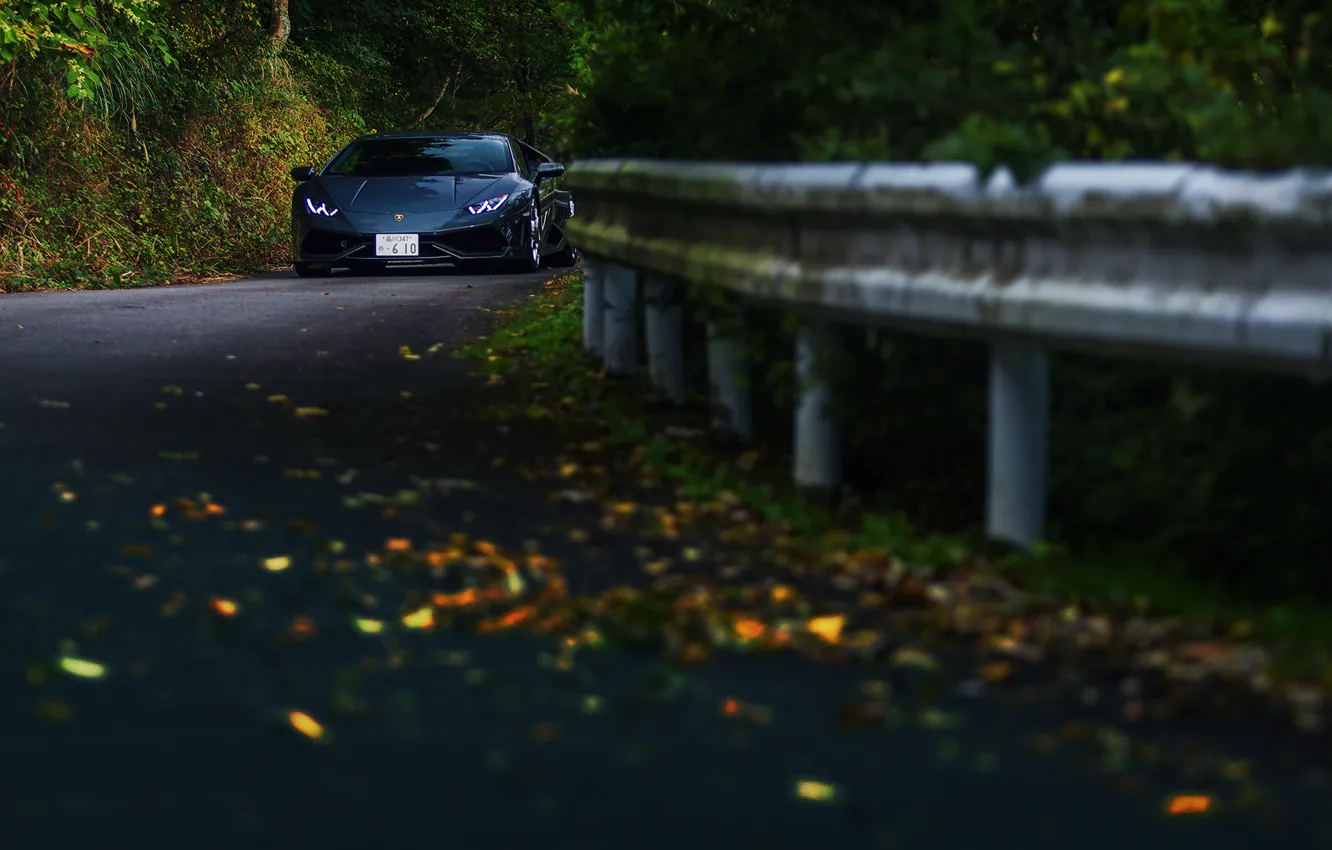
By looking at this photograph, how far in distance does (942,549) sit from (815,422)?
1105 mm

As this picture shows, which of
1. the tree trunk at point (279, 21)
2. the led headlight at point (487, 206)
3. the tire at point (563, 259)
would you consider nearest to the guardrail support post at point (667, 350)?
the led headlight at point (487, 206)

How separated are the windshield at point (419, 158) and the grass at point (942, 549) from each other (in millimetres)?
12374

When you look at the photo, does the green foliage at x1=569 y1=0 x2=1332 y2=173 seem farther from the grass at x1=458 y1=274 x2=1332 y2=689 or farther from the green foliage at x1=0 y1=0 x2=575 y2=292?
the green foliage at x1=0 y1=0 x2=575 y2=292

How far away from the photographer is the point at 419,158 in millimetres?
22094

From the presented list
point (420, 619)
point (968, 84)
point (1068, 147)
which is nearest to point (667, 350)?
point (968, 84)

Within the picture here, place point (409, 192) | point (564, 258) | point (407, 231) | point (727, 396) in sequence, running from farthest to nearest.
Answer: point (564, 258) → point (409, 192) → point (407, 231) → point (727, 396)

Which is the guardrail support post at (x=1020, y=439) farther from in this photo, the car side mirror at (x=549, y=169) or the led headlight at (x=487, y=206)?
the car side mirror at (x=549, y=169)

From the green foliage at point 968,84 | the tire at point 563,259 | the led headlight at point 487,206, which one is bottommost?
the tire at point 563,259

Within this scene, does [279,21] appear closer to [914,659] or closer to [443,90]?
[443,90]

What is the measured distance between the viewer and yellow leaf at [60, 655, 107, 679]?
15.5ft

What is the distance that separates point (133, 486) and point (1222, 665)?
3.76 metres

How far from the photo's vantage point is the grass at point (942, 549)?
502cm

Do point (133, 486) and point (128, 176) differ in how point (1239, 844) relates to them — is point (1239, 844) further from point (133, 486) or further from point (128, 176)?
point (128, 176)

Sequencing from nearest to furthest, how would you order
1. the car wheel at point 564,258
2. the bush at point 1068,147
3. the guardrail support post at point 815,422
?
the bush at point 1068,147 → the guardrail support post at point 815,422 → the car wheel at point 564,258
